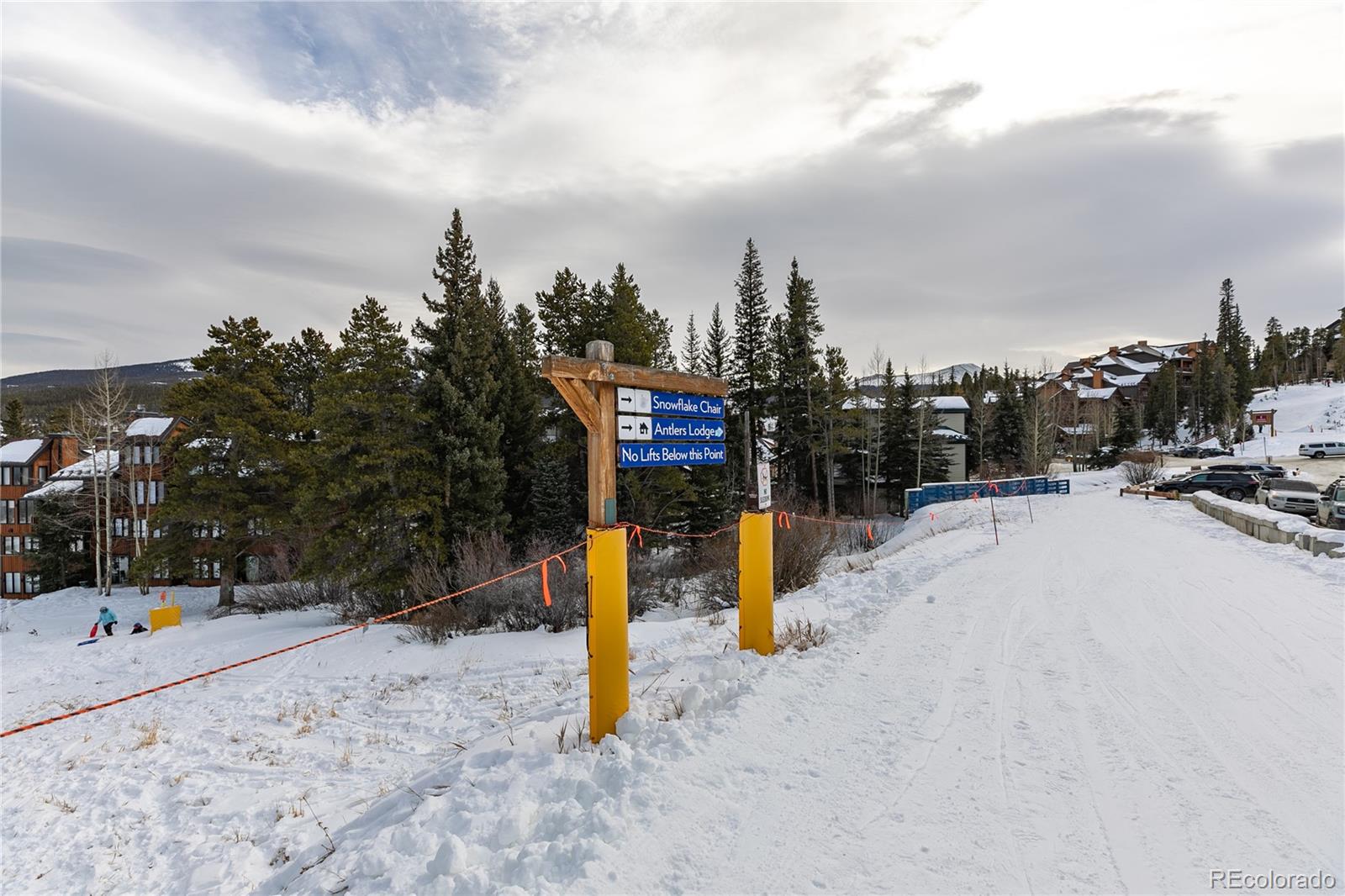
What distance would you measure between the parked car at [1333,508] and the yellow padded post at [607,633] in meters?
24.4

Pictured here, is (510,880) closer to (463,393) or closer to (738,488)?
(463,393)

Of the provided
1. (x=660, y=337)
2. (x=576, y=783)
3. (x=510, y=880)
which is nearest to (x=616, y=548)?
(x=576, y=783)

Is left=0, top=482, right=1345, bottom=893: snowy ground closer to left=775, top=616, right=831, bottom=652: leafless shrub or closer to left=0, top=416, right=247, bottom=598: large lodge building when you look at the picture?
left=775, top=616, right=831, bottom=652: leafless shrub

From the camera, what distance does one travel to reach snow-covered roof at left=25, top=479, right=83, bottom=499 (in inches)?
1679

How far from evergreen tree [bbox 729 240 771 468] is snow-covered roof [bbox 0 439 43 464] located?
183 feet

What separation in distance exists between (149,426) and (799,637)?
5368cm

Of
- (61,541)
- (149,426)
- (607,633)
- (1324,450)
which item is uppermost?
(149,426)

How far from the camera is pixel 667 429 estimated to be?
20.7 ft

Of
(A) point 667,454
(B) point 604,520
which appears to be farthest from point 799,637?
(B) point 604,520

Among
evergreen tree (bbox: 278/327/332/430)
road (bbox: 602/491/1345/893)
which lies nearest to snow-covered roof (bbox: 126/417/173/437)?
evergreen tree (bbox: 278/327/332/430)

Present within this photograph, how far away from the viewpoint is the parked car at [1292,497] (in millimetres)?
21812

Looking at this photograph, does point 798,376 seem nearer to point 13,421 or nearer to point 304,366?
point 304,366

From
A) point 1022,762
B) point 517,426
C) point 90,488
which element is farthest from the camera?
point 90,488

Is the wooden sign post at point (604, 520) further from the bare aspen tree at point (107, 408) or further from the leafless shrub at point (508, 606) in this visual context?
the bare aspen tree at point (107, 408)
